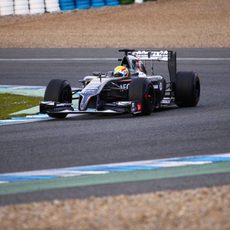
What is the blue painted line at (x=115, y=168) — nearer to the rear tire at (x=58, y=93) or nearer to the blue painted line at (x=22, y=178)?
the blue painted line at (x=22, y=178)

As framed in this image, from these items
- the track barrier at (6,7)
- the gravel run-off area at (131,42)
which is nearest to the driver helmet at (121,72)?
the gravel run-off area at (131,42)

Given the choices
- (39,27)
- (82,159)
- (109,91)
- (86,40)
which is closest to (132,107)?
(109,91)

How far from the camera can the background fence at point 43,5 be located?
39344mm

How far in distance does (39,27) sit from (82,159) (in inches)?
1046

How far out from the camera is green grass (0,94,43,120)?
18.2m

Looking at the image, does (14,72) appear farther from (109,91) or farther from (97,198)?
(97,198)

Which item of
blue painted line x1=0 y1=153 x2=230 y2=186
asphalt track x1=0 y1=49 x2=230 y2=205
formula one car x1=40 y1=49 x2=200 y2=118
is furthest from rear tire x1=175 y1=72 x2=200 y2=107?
blue painted line x1=0 y1=153 x2=230 y2=186

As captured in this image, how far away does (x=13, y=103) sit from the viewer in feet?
63.7

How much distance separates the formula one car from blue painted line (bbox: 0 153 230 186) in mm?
4421

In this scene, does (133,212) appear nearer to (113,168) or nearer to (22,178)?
(22,178)

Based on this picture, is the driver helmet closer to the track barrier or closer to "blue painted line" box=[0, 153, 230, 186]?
"blue painted line" box=[0, 153, 230, 186]

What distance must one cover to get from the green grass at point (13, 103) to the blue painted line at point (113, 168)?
6351 millimetres

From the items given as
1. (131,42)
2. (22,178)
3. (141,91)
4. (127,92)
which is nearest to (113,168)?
(22,178)

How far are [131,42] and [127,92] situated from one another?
16033mm
